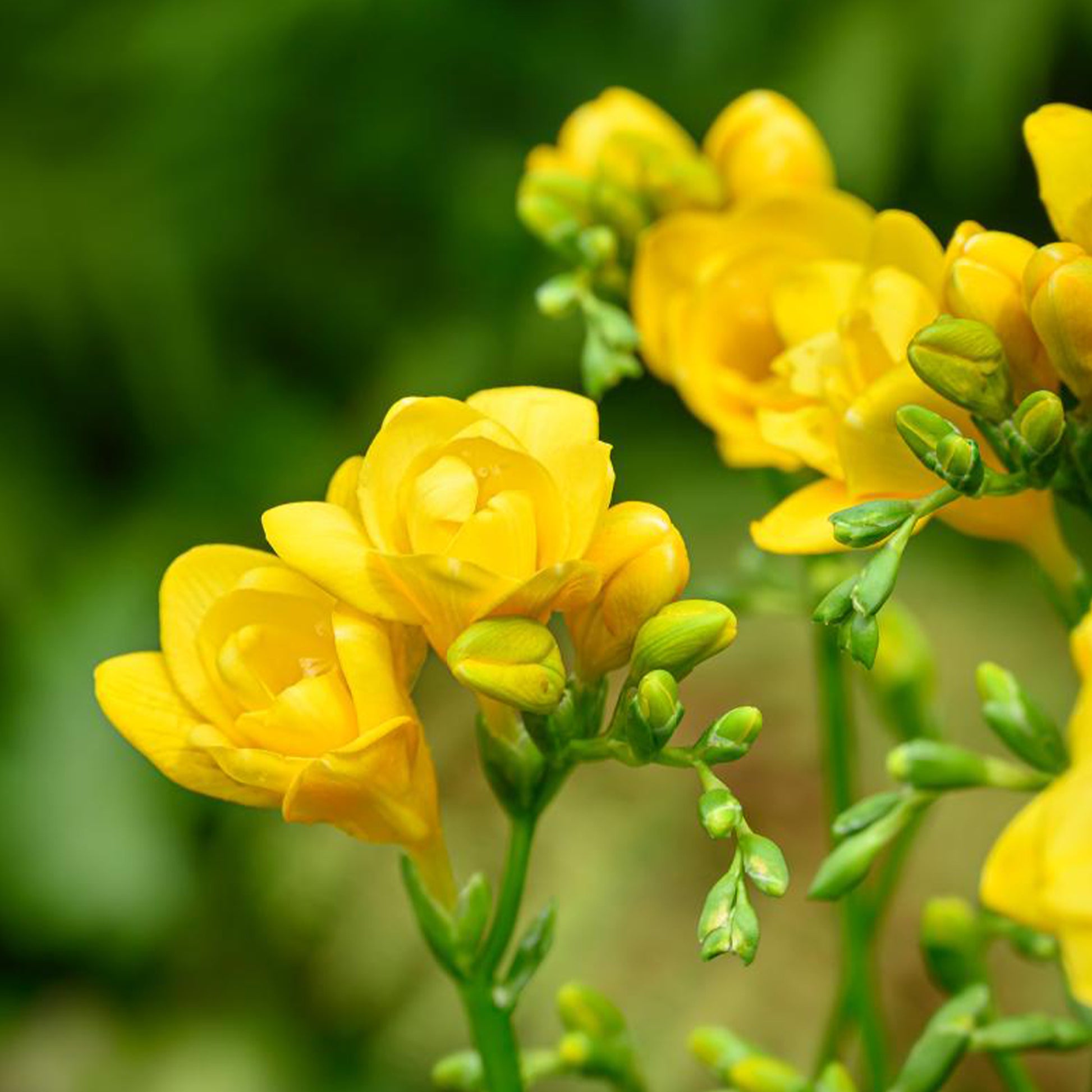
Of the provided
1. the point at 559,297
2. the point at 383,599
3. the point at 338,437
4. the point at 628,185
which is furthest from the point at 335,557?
the point at 338,437

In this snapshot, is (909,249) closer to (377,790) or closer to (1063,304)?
(1063,304)

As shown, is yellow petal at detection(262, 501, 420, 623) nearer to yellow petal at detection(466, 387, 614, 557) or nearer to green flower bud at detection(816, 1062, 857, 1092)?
yellow petal at detection(466, 387, 614, 557)

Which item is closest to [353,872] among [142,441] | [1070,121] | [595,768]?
[595,768]

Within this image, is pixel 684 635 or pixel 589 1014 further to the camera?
pixel 589 1014

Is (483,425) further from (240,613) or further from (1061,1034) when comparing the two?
(1061,1034)

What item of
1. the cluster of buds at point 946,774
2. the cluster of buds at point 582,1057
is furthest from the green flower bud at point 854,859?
the cluster of buds at point 582,1057

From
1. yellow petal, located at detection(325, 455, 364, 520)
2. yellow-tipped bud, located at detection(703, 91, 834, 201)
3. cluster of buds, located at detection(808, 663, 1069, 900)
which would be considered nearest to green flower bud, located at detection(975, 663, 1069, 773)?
cluster of buds, located at detection(808, 663, 1069, 900)

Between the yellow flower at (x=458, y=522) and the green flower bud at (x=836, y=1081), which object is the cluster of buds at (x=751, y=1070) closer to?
the green flower bud at (x=836, y=1081)
